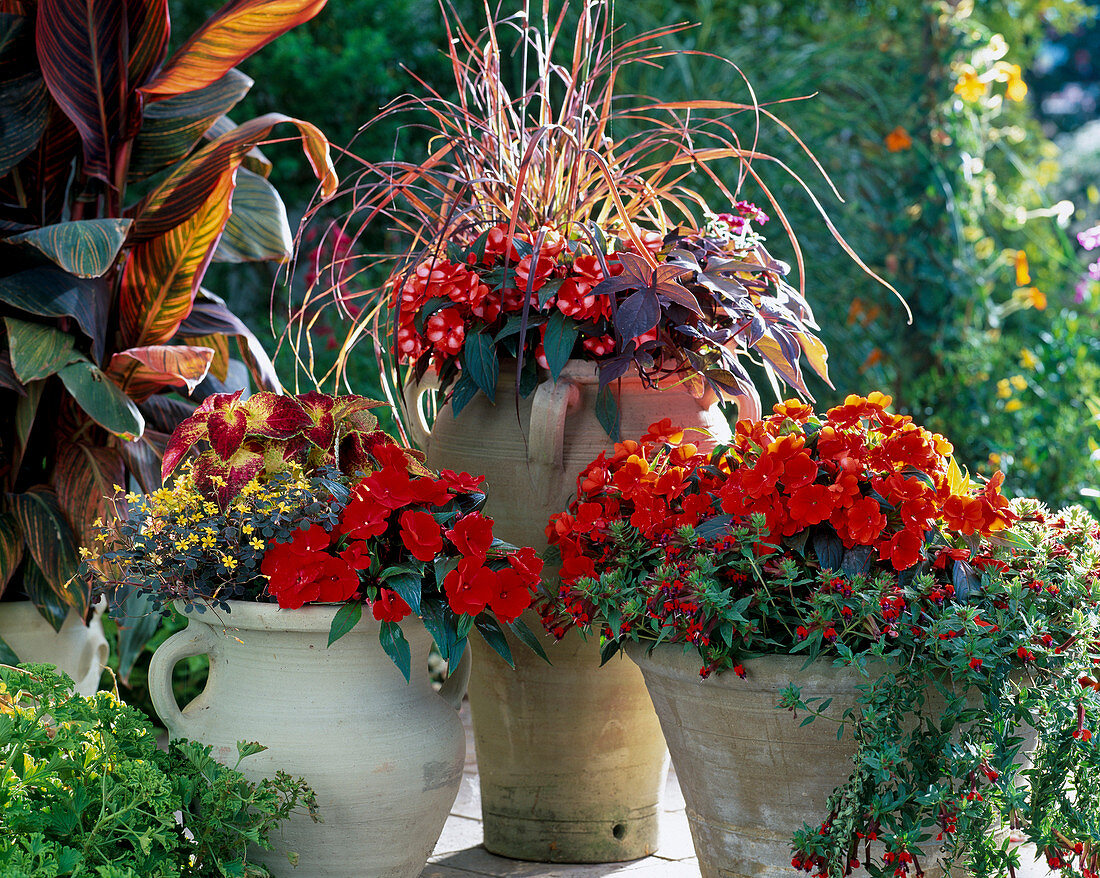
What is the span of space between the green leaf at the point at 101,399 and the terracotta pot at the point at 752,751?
3.32ft

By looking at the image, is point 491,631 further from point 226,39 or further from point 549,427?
point 226,39

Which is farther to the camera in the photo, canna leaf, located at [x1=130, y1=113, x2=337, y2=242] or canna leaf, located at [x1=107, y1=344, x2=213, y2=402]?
→ canna leaf, located at [x1=130, y1=113, x2=337, y2=242]

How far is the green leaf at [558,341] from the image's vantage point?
1711mm

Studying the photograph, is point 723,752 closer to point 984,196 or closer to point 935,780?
point 935,780

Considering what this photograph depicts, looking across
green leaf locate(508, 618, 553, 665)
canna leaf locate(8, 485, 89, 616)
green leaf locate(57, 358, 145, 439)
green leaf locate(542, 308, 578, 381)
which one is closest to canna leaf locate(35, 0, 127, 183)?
green leaf locate(57, 358, 145, 439)

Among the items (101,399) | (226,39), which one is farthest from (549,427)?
(226,39)

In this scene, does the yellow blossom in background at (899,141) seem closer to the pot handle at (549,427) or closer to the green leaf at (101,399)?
the pot handle at (549,427)

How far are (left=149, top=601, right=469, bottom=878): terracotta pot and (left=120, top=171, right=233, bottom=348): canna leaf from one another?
32.9 inches

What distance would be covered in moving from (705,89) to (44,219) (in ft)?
8.46

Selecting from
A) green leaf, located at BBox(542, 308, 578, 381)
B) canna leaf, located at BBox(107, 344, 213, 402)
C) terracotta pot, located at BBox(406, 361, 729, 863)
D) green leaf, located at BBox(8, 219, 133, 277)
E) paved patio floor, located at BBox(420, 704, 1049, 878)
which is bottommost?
paved patio floor, located at BBox(420, 704, 1049, 878)

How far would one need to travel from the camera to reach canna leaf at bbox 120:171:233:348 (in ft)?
7.09

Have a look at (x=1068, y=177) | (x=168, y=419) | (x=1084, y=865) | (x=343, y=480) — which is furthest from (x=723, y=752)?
(x=1068, y=177)

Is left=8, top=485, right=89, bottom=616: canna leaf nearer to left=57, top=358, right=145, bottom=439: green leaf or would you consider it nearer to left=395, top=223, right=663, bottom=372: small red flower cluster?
left=57, top=358, right=145, bottom=439: green leaf

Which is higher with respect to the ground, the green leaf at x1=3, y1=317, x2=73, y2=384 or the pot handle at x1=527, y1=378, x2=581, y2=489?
the green leaf at x1=3, y1=317, x2=73, y2=384
